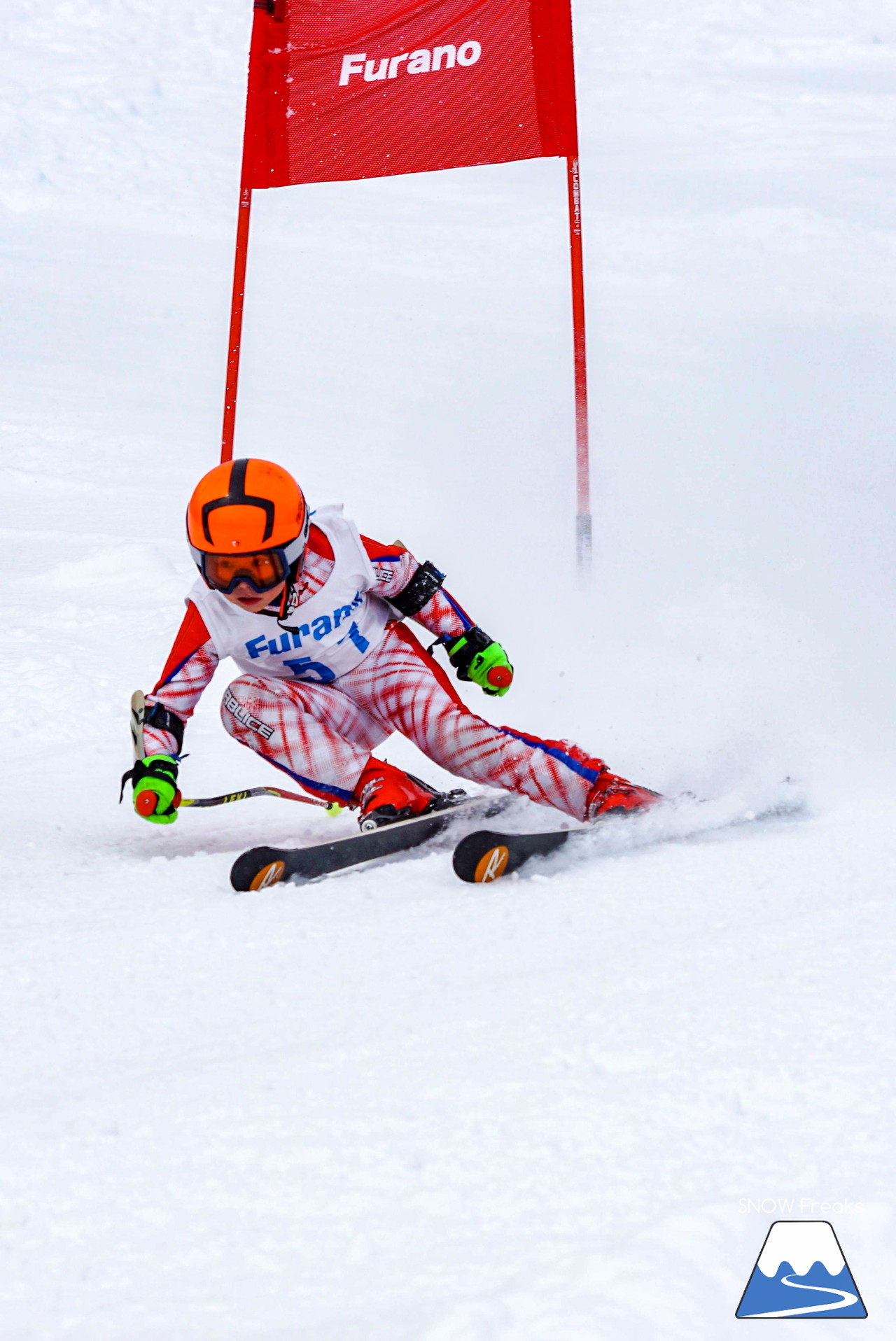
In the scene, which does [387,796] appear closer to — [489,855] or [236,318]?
[489,855]

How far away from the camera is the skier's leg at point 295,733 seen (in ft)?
11.3

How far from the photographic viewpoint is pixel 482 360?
36.3 feet

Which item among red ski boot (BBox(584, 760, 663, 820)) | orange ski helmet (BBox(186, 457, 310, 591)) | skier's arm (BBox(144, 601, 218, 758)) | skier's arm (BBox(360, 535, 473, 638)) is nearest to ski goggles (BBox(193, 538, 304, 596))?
orange ski helmet (BBox(186, 457, 310, 591))

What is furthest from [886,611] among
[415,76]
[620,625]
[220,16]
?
[220,16]

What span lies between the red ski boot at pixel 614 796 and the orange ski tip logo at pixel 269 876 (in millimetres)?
866

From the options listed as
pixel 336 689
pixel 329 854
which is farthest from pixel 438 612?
pixel 329 854

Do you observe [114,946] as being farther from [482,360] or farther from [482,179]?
[482,179]

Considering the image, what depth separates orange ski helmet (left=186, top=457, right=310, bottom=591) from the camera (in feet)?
10.4

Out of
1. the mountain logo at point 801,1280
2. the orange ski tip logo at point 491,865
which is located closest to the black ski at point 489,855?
the orange ski tip logo at point 491,865

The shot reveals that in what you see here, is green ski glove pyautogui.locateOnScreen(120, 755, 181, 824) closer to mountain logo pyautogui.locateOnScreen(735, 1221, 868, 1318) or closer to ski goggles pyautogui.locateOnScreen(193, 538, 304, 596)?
ski goggles pyautogui.locateOnScreen(193, 538, 304, 596)

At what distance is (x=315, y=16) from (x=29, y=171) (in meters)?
12.3

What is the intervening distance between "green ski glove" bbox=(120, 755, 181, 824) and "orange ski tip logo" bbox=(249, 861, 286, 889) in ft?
1.41

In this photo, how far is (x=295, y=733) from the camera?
11.3 feet

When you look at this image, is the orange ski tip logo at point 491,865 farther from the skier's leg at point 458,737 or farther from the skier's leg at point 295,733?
the skier's leg at point 295,733
